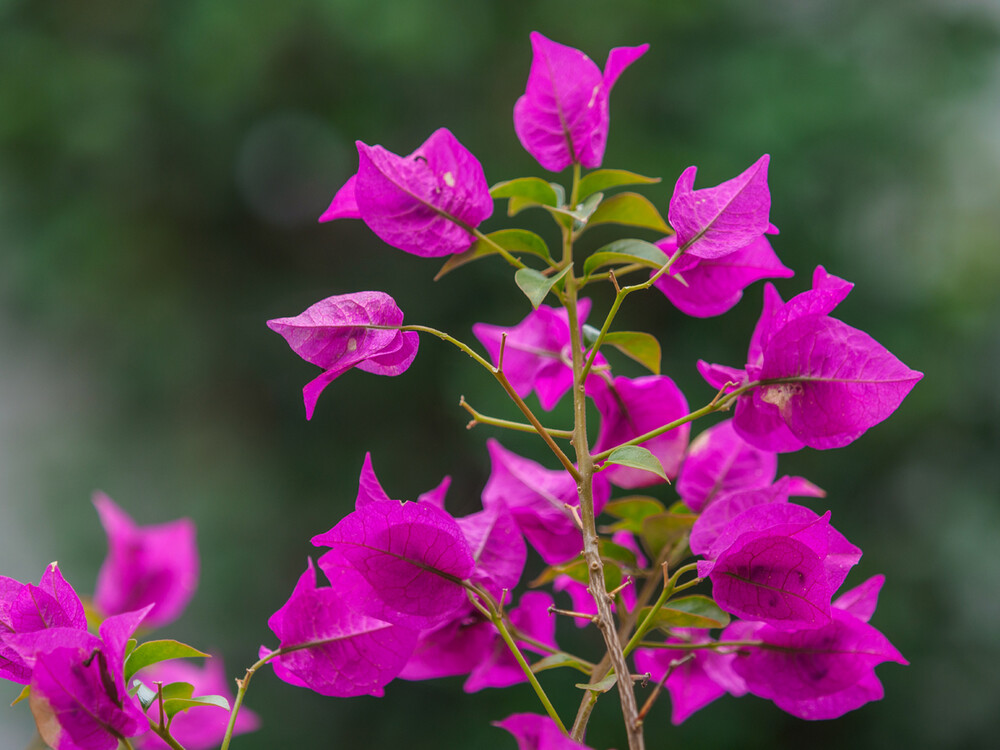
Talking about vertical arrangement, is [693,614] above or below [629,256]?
below

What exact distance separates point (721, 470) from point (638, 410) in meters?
0.06

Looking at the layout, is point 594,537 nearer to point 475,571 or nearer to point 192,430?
point 475,571

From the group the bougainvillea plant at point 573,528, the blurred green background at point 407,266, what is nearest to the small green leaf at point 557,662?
the bougainvillea plant at point 573,528

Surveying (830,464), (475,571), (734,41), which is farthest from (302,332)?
(734,41)

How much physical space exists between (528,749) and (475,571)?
77 millimetres

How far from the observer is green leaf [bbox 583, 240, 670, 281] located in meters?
0.32

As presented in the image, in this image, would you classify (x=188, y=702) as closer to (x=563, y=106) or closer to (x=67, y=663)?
(x=67, y=663)

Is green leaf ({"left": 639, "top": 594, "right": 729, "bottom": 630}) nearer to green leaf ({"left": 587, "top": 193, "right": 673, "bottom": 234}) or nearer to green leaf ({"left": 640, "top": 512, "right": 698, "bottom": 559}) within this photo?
green leaf ({"left": 640, "top": 512, "right": 698, "bottom": 559})

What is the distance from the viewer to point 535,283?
302 millimetres

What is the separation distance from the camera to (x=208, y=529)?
7.27 ft

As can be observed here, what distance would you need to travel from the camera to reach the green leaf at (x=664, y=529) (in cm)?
36

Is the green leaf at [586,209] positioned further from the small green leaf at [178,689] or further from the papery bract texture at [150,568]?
the papery bract texture at [150,568]

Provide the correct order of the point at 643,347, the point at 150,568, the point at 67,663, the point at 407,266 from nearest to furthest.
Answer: the point at 67,663 → the point at 643,347 → the point at 150,568 → the point at 407,266

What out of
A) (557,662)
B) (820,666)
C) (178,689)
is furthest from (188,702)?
(820,666)
